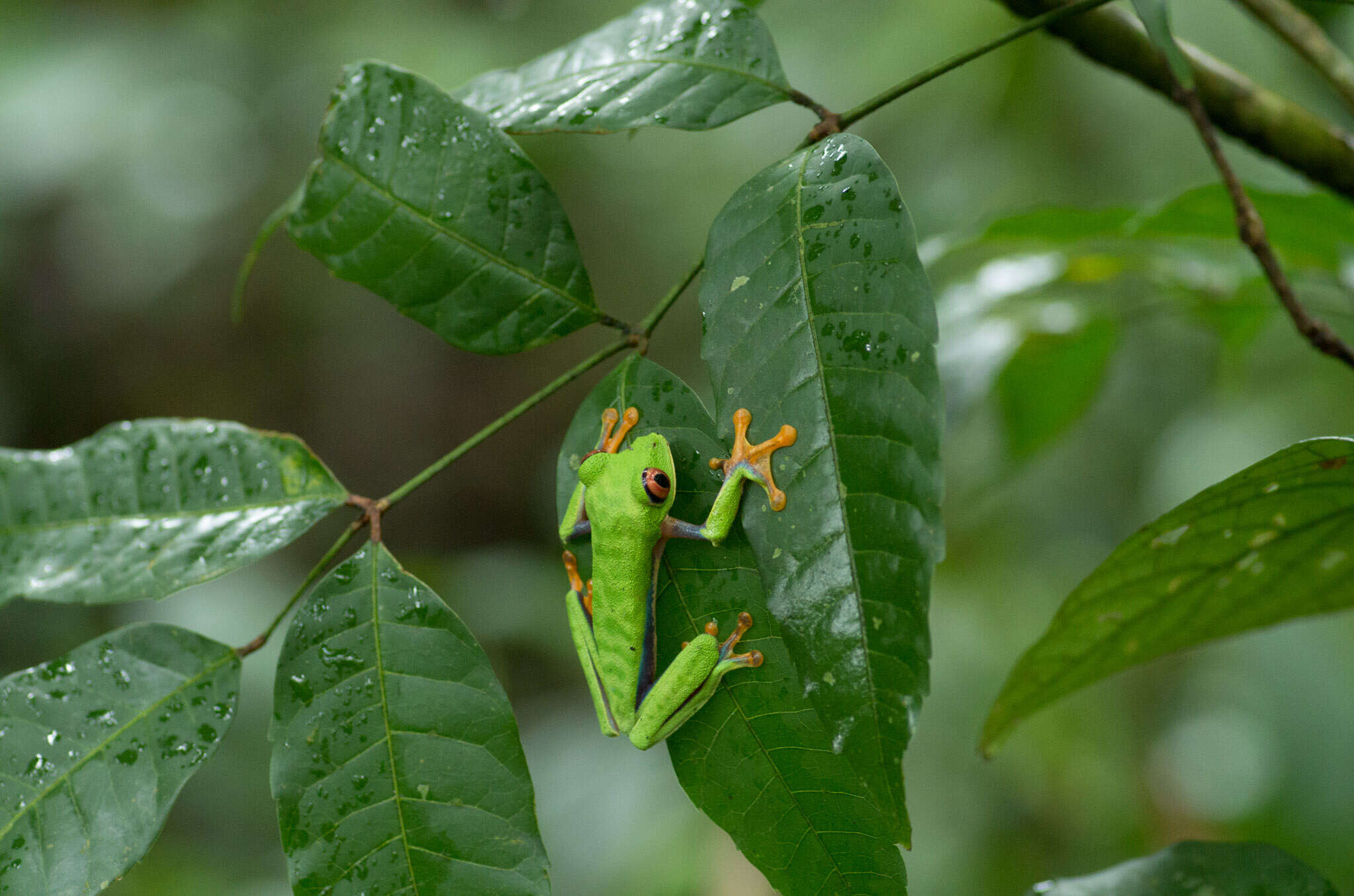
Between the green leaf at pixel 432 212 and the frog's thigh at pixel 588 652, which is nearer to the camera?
the green leaf at pixel 432 212

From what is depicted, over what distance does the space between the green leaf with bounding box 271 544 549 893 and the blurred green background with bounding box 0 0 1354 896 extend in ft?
3.05

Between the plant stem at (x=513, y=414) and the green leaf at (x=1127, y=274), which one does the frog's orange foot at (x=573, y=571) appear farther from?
the green leaf at (x=1127, y=274)

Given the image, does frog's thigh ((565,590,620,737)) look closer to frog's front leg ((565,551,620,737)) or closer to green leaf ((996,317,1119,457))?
frog's front leg ((565,551,620,737))

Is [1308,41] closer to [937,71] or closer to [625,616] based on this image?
[937,71]

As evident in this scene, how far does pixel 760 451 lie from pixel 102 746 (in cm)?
67

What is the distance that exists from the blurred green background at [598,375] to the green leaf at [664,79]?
0.77m

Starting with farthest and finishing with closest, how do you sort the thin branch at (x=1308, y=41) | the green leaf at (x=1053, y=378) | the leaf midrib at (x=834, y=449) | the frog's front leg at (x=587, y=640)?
the green leaf at (x=1053, y=378)
the thin branch at (x=1308, y=41)
the frog's front leg at (x=587, y=640)
the leaf midrib at (x=834, y=449)

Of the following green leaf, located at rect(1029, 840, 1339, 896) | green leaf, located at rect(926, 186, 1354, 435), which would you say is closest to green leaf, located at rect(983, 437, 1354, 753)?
green leaf, located at rect(1029, 840, 1339, 896)

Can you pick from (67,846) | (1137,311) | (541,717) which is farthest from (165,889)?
(1137,311)

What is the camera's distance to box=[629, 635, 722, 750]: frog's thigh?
29.7 inches

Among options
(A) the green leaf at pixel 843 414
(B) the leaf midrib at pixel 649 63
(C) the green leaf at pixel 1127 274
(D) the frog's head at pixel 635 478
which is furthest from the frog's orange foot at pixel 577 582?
(C) the green leaf at pixel 1127 274

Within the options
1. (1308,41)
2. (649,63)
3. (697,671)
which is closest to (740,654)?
(697,671)

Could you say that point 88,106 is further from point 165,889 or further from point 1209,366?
point 1209,366

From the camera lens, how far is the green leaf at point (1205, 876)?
0.86 meters
